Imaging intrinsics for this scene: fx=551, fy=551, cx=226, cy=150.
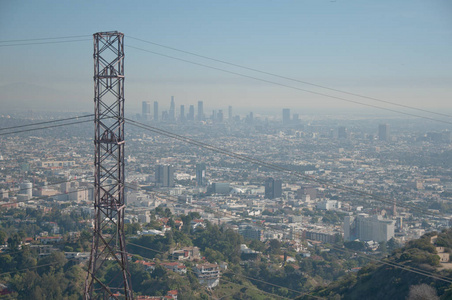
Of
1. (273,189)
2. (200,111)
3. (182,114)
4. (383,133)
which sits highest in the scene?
(200,111)

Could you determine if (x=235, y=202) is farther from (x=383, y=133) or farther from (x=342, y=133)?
(x=342, y=133)

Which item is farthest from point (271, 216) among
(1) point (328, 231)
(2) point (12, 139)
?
(2) point (12, 139)

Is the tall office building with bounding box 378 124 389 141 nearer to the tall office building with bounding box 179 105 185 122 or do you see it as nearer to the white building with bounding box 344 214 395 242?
the tall office building with bounding box 179 105 185 122

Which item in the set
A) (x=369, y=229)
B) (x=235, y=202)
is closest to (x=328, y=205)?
(x=235, y=202)

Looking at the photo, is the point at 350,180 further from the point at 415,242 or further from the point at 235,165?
the point at 415,242

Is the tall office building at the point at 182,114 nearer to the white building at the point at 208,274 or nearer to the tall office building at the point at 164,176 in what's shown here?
the tall office building at the point at 164,176

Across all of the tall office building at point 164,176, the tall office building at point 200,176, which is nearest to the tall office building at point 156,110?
the tall office building at point 200,176
